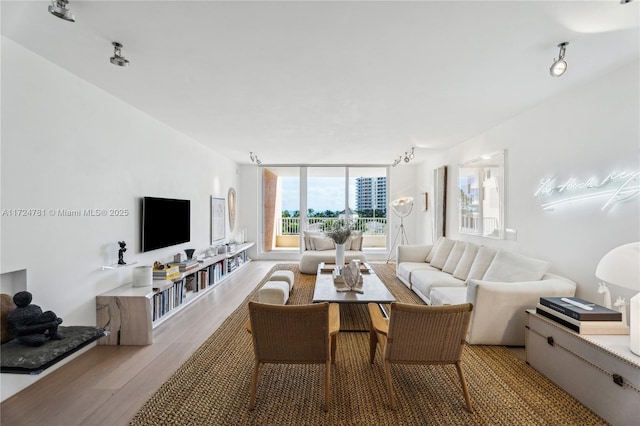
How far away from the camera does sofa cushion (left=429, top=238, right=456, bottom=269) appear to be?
5.05 metres

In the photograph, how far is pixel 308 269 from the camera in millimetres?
6324

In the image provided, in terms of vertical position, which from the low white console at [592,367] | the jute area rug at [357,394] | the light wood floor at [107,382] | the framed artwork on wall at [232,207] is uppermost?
the framed artwork on wall at [232,207]

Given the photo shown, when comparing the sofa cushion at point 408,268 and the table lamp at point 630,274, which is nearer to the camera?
the table lamp at point 630,274

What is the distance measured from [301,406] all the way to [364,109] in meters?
3.07

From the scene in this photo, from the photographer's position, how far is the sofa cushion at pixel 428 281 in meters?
3.98

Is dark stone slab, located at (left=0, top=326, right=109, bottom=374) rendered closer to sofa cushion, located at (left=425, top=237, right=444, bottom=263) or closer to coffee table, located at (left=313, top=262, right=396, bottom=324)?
coffee table, located at (left=313, top=262, right=396, bottom=324)

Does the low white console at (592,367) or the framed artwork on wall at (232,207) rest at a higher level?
the framed artwork on wall at (232,207)

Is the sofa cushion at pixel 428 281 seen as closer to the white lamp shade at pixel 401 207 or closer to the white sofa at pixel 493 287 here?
the white sofa at pixel 493 287

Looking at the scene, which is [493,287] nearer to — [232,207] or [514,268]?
[514,268]

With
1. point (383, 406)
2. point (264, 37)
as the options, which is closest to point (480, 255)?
point (383, 406)

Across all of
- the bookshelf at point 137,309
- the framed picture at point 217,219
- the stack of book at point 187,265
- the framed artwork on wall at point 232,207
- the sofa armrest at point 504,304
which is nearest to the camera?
the sofa armrest at point 504,304

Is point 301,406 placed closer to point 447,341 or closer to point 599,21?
point 447,341

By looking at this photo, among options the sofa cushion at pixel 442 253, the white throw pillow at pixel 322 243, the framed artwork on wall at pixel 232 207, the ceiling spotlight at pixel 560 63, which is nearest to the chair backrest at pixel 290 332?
the ceiling spotlight at pixel 560 63

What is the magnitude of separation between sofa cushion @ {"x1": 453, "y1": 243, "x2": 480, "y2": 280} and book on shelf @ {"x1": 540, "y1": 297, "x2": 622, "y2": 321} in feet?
5.67
